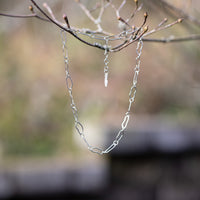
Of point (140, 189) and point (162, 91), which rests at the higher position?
point (162, 91)

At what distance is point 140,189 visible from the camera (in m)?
3.95

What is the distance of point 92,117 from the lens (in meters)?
4.91

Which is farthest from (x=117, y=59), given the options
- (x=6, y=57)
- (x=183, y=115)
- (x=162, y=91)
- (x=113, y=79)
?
(x=6, y=57)

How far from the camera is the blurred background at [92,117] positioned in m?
3.50

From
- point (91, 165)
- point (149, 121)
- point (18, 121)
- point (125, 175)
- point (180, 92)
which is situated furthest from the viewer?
point (180, 92)

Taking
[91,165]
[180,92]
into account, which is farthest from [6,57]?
[180,92]

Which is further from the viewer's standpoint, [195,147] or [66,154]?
[66,154]

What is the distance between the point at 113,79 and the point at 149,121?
47.4 inches

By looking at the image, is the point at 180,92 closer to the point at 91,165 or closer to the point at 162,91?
the point at 162,91

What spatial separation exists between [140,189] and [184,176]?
1.72 ft

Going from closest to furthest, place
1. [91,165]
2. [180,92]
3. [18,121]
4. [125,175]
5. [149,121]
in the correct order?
[91,165]
[125,175]
[149,121]
[18,121]
[180,92]

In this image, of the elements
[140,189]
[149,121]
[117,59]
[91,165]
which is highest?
[117,59]

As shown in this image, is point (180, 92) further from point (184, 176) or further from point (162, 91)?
point (184, 176)

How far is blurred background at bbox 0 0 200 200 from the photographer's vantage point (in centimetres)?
350
